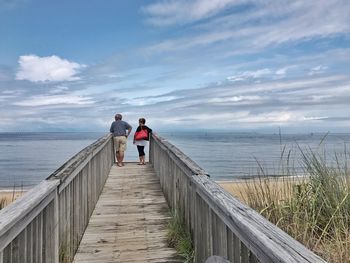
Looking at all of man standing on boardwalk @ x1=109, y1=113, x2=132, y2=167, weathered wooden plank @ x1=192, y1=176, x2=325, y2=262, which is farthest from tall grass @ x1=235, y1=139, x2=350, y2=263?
man standing on boardwalk @ x1=109, y1=113, x2=132, y2=167

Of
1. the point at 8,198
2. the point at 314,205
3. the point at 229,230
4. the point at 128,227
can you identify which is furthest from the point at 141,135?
the point at 229,230

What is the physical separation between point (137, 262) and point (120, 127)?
9.56 m

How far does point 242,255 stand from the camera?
2576 millimetres

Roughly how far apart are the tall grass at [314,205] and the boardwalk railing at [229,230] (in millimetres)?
1624

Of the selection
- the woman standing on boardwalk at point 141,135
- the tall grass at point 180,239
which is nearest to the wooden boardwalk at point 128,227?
the tall grass at point 180,239

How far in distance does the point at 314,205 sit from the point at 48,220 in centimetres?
436

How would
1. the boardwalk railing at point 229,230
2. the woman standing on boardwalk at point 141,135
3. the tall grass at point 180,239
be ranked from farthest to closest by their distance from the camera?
the woman standing on boardwalk at point 141,135
the tall grass at point 180,239
the boardwalk railing at point 229,230

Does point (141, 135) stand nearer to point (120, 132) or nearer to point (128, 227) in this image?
point (120, 132)

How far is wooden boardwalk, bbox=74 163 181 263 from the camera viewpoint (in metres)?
5.15

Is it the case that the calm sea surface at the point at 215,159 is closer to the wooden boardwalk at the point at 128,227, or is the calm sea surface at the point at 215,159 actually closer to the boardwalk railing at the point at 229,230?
the wooden boardwalk at the point at 128,227

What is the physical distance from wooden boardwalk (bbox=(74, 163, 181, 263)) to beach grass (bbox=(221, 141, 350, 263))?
1436 millimetres

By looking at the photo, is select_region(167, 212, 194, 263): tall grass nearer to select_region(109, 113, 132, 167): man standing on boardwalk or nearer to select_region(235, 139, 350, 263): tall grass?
select_region(235, 139, 350, 263): tall grass

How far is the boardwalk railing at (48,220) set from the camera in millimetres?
2547

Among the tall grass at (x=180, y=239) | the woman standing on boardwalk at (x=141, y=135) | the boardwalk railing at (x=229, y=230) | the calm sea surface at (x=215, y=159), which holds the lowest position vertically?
the calm sea surface at (x=215, y=159)
